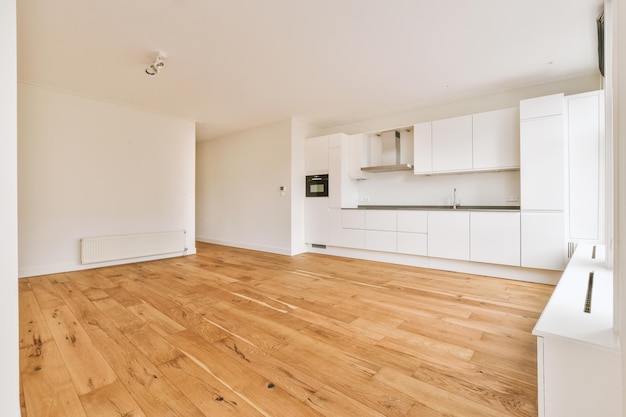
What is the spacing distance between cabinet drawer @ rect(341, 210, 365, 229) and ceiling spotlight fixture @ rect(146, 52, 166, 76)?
3.59m

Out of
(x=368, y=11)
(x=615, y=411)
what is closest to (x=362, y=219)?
(x=368, y=11)

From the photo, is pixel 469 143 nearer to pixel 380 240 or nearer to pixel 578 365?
pixel 380 240

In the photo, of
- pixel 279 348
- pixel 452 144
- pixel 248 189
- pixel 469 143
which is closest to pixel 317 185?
pixel 248 189

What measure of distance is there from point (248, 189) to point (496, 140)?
474 centimetres

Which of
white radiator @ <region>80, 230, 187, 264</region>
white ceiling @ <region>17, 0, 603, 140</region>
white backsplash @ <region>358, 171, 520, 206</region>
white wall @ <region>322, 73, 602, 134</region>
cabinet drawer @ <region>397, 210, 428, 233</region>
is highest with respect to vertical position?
white ceiling @ <region>17, 0, 603, 140</region>

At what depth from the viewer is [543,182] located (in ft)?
11.7

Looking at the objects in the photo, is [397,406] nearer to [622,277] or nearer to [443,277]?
[622,277]

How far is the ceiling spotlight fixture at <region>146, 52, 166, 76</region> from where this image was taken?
3213mm

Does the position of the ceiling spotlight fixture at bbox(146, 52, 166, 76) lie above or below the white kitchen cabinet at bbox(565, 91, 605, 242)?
above

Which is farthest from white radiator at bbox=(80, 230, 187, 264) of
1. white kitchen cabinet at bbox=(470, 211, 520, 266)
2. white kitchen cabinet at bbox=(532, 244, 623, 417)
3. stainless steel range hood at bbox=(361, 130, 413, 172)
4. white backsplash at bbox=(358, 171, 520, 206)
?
white kitchen cabinet at bbox=(532, 244, 623, 417)

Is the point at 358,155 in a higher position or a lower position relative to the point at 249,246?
higher

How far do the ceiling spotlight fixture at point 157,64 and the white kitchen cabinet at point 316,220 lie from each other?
340 cm

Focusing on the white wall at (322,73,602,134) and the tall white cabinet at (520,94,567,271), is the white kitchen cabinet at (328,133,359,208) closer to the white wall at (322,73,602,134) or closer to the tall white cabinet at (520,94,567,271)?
the white wall at (322,73,602,134)

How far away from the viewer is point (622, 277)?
90 centimetres
